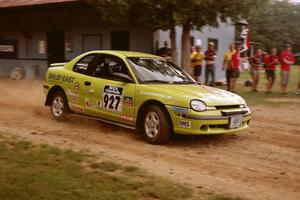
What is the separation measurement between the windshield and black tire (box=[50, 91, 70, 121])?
74.4 inches

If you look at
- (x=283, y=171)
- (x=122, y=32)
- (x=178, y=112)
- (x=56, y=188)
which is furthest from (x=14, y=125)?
(x=122, y=32)

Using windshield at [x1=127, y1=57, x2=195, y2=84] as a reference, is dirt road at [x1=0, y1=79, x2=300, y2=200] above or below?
below

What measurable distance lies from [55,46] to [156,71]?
15.0 meters

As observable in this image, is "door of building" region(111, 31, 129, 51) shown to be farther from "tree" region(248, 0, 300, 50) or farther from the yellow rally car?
"tree" region(248, 0, 300, 50)

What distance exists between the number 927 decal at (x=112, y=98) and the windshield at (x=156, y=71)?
0.46 meters

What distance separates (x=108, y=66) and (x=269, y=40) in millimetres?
50910

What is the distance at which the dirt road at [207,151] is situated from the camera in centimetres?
588

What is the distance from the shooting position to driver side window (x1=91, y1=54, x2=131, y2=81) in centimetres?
862

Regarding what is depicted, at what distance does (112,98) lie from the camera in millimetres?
8547

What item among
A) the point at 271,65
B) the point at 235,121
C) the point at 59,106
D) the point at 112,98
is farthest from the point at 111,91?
the point at 271,65

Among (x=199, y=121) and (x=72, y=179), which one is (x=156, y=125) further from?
(x=72, y=179)

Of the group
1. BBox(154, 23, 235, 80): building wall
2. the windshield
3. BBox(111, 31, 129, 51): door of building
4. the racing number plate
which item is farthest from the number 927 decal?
BBox(154, 23, 235, 80): building wall

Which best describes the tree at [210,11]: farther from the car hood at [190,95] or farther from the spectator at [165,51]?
the car hood at [190,95]

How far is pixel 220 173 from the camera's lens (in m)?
6.34
